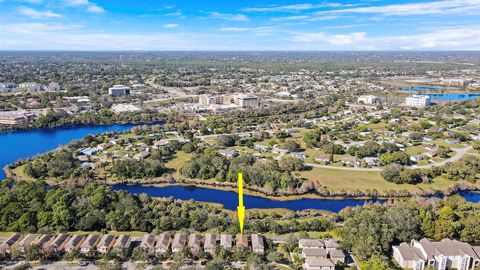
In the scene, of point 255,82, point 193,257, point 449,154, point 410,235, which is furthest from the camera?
point 255,82

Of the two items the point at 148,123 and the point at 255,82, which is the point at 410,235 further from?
the point at 255,82

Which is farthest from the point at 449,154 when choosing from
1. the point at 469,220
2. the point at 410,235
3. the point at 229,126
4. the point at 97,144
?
the point at 97,144

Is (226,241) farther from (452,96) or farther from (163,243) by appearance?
(452,96)

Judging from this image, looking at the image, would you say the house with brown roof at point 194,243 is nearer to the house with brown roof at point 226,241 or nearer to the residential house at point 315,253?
the house with brown roof at point 226,241

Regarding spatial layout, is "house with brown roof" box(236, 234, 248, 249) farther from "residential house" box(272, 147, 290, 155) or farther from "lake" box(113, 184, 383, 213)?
"residential house" box(272, 147, 290, 155)

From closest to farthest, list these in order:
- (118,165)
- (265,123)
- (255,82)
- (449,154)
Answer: (118,165)
(449,154)
(265,123)
(255,82)

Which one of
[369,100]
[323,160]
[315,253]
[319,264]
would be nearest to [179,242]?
[315,253]

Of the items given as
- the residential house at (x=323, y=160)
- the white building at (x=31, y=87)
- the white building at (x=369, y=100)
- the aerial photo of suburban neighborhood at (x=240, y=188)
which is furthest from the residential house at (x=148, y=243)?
the white building at (x=31, y=87)
